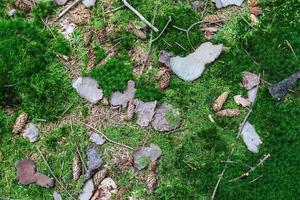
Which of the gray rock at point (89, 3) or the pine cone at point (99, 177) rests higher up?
the gray rock at point (89, 3)

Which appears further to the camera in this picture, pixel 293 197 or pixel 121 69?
pixel 121 69

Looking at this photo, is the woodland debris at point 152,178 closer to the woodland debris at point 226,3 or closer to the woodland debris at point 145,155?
the woodland debris at point 145,155

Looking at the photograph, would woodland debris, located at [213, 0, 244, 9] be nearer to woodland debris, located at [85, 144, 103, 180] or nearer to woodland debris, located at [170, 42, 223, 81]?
woodland debris, located at [170, 42, 223, 81]

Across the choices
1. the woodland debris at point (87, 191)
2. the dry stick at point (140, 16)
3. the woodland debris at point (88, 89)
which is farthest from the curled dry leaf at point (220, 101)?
the woodland debris at point (87, 191)

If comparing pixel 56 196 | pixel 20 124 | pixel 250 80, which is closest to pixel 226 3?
pixel 250 80

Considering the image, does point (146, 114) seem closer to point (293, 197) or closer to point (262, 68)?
point (262, 68)

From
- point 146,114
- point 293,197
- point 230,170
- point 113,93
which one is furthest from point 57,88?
point 293,197

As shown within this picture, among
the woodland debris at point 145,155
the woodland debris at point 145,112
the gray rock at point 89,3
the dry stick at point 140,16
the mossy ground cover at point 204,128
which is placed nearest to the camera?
the mossy ground cover at point 204,128

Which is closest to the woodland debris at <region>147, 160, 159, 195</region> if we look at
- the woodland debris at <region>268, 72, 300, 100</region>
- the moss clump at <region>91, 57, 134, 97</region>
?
the moss clump at <region>91, 57, 134, 97</region>
